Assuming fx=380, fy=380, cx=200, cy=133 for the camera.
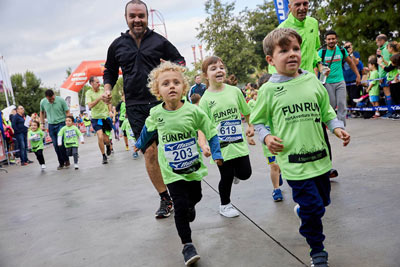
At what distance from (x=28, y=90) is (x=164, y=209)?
216ft

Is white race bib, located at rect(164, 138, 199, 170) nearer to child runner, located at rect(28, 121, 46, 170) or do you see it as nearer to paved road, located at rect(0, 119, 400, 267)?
paved road, located at rect(0, 119, 400, 267)

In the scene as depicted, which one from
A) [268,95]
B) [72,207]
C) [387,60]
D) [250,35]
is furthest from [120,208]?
[250,35]

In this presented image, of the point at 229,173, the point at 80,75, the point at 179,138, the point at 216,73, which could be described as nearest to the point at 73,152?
the point at 216,73

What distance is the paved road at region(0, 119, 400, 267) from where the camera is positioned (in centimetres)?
286

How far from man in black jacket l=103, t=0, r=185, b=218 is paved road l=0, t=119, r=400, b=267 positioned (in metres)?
0.74

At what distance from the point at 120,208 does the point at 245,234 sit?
2139 mm

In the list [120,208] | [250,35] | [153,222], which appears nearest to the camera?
[153,222]

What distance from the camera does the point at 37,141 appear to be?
11.4 m

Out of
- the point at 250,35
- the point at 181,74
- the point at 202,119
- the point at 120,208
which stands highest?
the point at 250,35

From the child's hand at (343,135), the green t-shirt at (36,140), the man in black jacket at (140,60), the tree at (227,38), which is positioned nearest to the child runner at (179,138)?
the child's hand at (343,135)

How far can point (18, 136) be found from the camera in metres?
15.0

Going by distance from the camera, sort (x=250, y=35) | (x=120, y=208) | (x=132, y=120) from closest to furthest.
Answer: (x=132, y=120), (x=120, y=208), (x=250, y=35)

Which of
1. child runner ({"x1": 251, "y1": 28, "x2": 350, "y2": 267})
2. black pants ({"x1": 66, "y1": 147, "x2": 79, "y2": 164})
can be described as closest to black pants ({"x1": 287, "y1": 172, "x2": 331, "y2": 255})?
child runner ({"x1": 251, "y1": 28, "x2": 350, "y2": 267})

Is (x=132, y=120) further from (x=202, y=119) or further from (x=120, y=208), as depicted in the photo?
(x=202, y=119)
